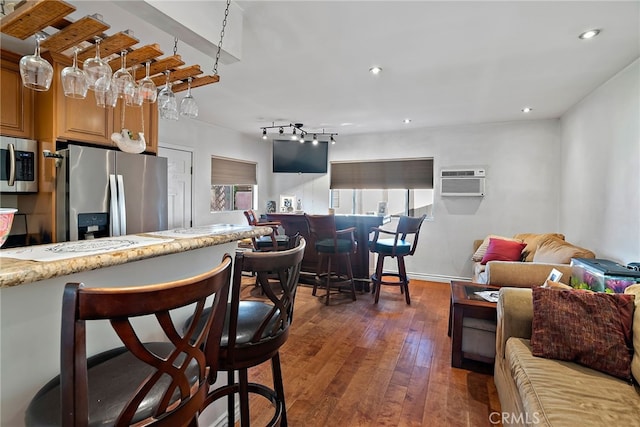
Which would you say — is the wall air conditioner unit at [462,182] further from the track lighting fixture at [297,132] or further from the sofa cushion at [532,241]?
the track lighting fixture at [297,132]

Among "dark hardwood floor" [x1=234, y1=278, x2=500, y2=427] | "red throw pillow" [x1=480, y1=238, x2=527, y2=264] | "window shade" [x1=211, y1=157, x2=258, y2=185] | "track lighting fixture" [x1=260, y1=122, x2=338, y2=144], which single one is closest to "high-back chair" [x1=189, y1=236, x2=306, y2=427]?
"dark hardwood floor" [x1=234, y1=278, x2=500, y2=427]

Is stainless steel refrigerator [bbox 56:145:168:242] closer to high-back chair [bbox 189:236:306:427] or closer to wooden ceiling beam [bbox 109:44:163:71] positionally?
wooden ceiling beam [bbox 109:44:163:71]

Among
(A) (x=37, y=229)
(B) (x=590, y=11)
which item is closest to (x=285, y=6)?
(B) (x=590, y=11)

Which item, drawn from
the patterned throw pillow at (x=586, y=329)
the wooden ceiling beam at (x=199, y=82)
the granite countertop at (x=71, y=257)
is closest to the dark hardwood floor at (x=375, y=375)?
the patterned throw pillow at (x=586, y=329)

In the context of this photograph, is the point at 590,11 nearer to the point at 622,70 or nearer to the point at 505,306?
the point at 622,70

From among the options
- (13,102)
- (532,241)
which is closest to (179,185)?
(13,102)

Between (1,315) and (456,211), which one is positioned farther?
(456,211)

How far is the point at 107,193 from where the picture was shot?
102 inches

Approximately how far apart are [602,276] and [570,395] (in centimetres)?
113

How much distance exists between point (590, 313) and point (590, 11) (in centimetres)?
176

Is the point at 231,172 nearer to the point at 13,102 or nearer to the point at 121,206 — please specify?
the point at 121,206

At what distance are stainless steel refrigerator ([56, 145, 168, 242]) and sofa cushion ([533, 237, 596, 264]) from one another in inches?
149

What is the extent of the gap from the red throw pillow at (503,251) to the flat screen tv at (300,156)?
9.78 ft

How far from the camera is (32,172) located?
8.01 ft
